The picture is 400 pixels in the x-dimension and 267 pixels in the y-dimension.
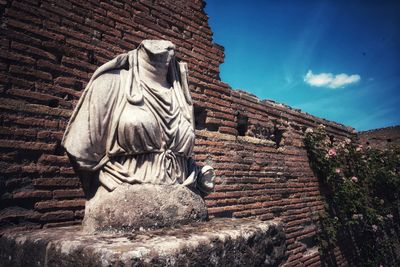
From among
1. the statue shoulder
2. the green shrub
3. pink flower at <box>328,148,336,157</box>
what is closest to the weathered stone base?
the statue shoulder

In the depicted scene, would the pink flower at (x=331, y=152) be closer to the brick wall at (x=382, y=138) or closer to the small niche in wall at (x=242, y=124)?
the small niche in wall at (x=242, y=124)

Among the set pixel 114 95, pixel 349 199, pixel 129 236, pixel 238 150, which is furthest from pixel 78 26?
pixel 349 199

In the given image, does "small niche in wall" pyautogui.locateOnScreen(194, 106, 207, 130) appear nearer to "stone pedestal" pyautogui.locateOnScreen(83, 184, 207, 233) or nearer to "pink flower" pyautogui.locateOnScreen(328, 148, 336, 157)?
"stone pedestal" pyautogui.locateOnScreen(83, 184, 207, 233)

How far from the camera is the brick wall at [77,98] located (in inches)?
104

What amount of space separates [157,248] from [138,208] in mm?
463

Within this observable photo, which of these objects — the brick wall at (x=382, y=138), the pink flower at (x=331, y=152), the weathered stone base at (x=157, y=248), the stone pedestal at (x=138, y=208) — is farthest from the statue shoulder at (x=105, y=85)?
the brick wall at (x=382, y=138)

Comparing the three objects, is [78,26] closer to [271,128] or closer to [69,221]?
[69,221]

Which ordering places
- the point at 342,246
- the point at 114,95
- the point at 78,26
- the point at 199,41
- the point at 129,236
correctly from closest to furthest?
the point at 129,236, the point at 114,95, the point at 78,26, the point at 199,41, the point at 342,246

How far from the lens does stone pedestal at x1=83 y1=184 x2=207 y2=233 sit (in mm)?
1773

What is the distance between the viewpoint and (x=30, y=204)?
8.53 feet

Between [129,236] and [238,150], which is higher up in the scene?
[238,150]

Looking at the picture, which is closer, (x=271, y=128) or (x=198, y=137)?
(x=198, y=137)

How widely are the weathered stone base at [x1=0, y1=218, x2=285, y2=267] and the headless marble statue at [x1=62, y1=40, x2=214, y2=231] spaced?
140mm

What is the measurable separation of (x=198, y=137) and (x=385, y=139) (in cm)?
968
